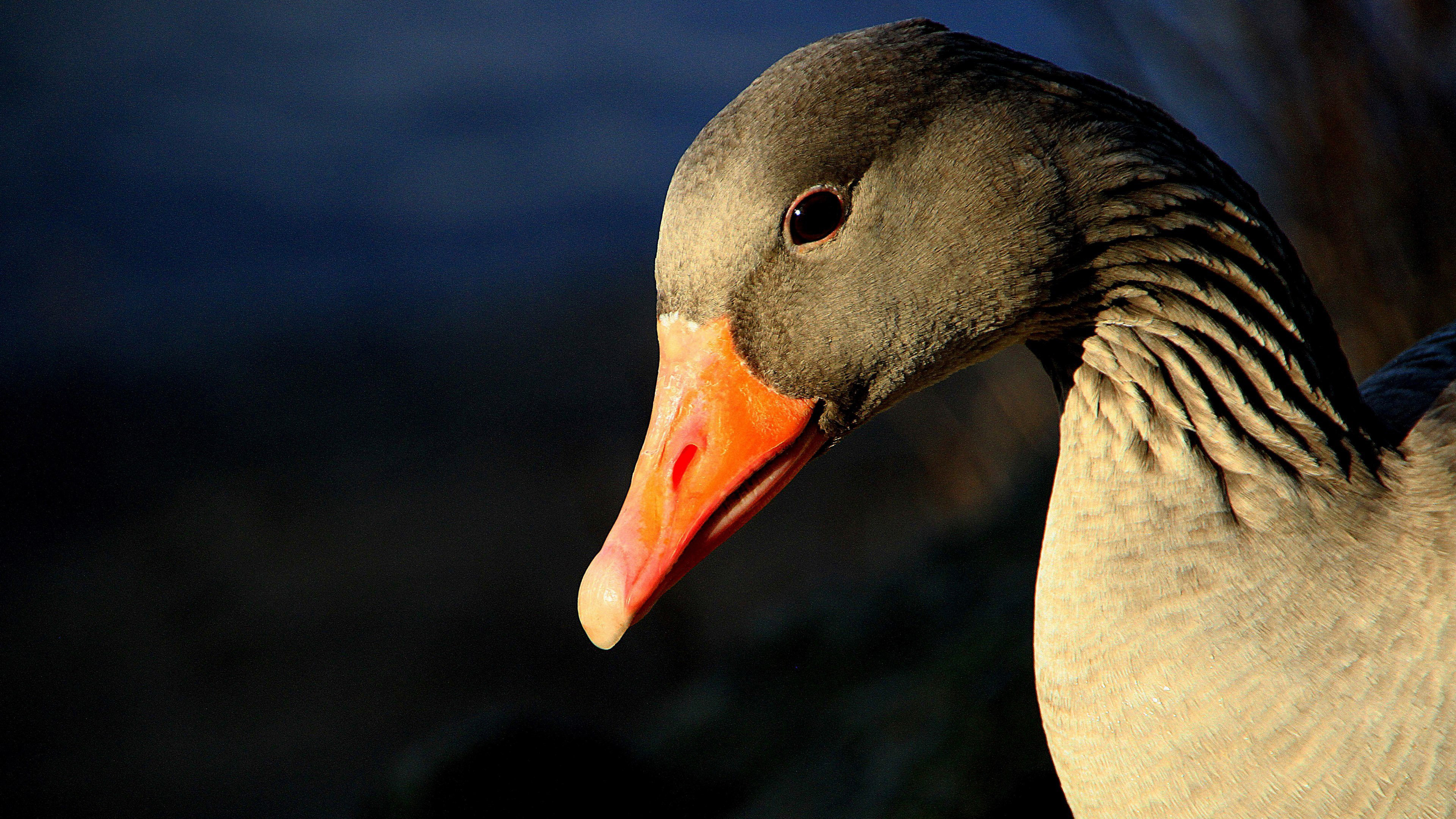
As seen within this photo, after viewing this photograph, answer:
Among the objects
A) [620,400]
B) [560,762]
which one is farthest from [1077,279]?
[620,400]

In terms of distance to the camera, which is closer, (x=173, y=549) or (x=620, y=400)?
(x=173, y=549)

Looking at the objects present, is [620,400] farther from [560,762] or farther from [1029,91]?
[1029,91]

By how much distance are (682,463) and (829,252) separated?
1.72 feet

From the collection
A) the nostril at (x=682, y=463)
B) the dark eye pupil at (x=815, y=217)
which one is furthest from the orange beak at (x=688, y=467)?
the dark eye pupil at (x=815, y=217)

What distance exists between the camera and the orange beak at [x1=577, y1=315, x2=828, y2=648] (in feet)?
6.47

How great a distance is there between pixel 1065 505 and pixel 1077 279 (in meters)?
0.48

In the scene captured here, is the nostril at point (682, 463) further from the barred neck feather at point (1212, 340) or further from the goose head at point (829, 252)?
the barred neck feather at point (1212, 340)

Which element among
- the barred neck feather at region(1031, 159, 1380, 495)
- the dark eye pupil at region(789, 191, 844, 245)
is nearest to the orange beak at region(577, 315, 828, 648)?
the dark eye pupil at region(789, 191, 844, 245)

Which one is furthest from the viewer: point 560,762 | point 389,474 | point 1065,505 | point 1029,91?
point 389,474

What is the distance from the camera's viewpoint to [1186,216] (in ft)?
6.48

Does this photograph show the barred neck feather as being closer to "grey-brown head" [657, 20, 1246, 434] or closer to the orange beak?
"grey-brown head" [657, 20, 1246, 434]

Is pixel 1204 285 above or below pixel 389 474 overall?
below

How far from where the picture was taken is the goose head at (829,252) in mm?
1855

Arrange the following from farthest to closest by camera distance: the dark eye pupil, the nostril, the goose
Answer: the nostril → the dark eye pupil → the goose
